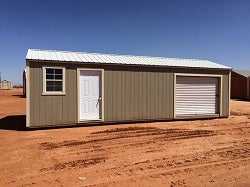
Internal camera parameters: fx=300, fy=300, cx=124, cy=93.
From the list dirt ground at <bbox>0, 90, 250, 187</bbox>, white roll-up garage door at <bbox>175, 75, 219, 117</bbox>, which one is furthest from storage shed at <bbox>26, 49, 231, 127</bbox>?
dirt ground at <bbox>0, 90, 250, 187</bbox>

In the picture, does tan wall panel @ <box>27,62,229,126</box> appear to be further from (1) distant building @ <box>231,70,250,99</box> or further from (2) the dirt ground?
(1) distant building @ <box>231,70,250,99</box>

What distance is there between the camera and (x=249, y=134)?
11.0 metres

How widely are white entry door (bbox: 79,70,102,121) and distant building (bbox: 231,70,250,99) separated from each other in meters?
23.8

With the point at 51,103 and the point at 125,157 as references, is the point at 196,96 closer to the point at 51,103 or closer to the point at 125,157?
the point at 51,103

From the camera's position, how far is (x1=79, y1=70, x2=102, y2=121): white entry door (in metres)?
12.8

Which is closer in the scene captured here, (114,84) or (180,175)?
(180,175)

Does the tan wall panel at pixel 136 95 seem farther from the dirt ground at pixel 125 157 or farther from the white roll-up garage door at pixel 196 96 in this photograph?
the dirt ground at pixel 125 157

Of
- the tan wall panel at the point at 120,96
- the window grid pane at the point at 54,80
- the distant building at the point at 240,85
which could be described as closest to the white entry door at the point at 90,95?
the tan wall panel at the point at 120,96

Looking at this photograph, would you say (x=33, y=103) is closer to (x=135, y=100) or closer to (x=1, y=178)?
(x=135, y=100)

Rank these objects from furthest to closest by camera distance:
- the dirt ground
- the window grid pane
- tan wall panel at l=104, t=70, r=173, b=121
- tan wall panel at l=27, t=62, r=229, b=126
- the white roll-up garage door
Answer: the white roll-up garage door → tan wall panel at l=104, t=70, r=173, b=121 → the window grid pane → tan wall panel at l=27, t=62, r=229, b=126 → the dirt ground

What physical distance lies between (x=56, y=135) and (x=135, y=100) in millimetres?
4364

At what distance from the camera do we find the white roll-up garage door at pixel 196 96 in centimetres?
1495

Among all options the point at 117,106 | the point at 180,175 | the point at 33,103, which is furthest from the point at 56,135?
the point at 180,175

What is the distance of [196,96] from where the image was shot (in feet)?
50.7
